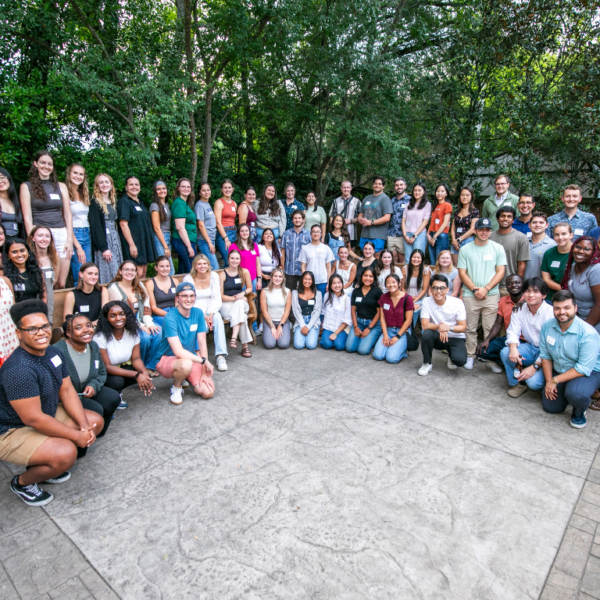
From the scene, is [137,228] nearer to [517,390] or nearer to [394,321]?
[394,321]

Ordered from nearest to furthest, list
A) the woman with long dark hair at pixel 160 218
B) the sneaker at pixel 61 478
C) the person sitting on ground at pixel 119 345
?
the sneaker at pixel 61 478
the person sitting on ground at pixel 119 345
the woman with long dark hair at pixel 160 218

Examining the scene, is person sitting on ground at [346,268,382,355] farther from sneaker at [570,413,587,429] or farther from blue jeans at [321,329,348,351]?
A: sneaker at [570,413,587,429]

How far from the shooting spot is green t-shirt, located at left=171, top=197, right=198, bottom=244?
6.22 metres

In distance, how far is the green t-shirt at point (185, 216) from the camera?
6223 millimetres

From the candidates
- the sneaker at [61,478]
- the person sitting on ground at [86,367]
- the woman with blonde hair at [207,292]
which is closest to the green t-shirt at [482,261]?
the woman with blonde hair at [207,292]

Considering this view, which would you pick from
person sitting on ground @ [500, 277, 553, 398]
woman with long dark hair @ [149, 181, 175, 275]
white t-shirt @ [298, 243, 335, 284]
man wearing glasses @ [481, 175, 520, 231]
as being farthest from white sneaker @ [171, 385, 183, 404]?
man wearing glasses @ [481, 175, 520, 231]

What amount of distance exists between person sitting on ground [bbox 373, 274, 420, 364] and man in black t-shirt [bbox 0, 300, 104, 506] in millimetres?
3784

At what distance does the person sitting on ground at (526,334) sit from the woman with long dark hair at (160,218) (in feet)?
14.5

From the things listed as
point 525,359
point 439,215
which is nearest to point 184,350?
point 525,359

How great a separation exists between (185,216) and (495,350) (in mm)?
4583

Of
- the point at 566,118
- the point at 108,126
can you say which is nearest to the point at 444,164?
the point at 566,118

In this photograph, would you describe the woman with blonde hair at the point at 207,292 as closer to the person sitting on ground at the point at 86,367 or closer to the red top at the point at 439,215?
the person sitting on ground at the point at 86,367

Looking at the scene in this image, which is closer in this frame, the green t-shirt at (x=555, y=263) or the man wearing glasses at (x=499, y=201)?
the green t-shirt at (x=555, y=263)

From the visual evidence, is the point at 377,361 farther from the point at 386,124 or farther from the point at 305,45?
the point at 305,45
